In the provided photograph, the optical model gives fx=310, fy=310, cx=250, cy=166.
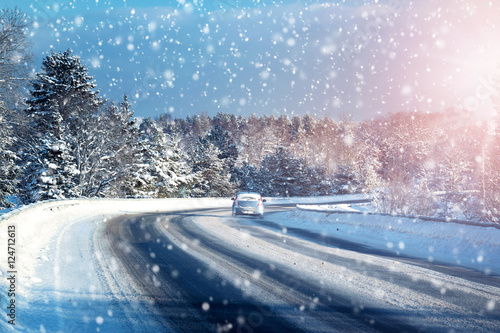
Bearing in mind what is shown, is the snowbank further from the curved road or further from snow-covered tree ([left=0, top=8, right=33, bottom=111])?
snow-covered tree ([left=0, top=8, right=33, bottom=111])

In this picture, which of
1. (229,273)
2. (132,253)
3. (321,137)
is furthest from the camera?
(321,137)

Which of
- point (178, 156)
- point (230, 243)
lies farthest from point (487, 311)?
point (178, 156)

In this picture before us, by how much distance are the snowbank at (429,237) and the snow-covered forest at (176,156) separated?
6.68 metres

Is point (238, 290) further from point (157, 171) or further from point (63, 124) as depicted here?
point (157, 171)

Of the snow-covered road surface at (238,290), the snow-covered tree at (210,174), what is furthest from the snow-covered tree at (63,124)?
the snow-covered road surface at (238,290)

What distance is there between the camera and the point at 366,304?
15.5ft

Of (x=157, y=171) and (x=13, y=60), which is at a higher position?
(x=13, y=60)

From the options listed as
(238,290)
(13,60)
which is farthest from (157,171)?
(238,290)

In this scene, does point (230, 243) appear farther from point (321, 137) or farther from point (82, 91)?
point (321, 137)

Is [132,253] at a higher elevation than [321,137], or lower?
lower

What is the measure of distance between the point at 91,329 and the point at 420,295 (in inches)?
196

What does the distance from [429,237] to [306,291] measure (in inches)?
274

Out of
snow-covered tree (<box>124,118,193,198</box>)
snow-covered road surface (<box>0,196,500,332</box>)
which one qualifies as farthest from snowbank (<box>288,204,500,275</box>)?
snow-covered tree (<box>124,118,193,198</box>)

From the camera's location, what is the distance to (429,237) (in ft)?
33.4
